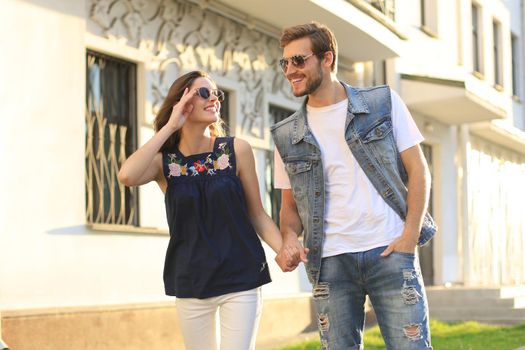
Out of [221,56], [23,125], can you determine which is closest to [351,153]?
[23,125]

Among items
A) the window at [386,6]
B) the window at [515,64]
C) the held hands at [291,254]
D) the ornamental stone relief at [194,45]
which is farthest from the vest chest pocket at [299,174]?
the window at [515,64]

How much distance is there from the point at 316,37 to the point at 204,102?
2.14 ft

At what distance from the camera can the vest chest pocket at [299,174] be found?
15.2 feet

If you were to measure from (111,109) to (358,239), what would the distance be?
6396mm

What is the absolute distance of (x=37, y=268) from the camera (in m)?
8.98

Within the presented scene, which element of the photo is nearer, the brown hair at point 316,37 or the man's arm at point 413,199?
the man's arm at point 413,199

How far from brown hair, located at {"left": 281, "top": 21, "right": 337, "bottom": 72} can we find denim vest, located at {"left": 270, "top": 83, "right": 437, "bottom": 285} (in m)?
0.23

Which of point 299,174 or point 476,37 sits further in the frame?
point 476,37

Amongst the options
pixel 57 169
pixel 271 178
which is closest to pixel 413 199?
pixel 57 169

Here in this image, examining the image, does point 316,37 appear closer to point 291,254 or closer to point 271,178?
point 291,254

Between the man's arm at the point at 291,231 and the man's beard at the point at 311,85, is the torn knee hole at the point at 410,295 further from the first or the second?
the man's beard at the point at 311,85

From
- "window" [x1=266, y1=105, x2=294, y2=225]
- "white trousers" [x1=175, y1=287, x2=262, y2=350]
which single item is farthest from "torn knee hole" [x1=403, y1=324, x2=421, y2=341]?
"window" [x1=266, y1=105, x2=294, y2=225]

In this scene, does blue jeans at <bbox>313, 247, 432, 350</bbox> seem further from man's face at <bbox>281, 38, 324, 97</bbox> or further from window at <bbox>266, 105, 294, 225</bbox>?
window at <bbox>266, 105, 294, 225</bbox>

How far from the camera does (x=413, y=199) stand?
4.49 metres
